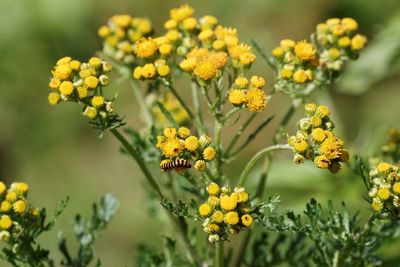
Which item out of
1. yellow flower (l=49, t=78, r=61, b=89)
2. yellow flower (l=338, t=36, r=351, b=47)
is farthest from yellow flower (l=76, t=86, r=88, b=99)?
yellow flower (l=338, t=36, r=351, b=47)

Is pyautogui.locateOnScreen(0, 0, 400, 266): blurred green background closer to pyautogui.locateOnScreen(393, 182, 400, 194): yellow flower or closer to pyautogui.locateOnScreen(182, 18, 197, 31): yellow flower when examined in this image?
pyautogui.locateOnScreen(182, 18, 197, 31): yellow flower

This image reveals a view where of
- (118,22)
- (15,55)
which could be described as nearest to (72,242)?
(15,55)

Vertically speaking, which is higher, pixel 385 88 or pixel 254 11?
pixel 254 11

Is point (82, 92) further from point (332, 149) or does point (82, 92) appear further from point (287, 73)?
point (332, 149)

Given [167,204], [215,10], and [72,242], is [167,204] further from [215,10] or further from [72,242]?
[215,10]

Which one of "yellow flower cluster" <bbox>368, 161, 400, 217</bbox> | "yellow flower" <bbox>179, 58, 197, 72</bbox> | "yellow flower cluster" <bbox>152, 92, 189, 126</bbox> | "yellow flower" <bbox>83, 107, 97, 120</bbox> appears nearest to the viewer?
"yellow flower cluster" <bbox>368, 161, 400, 217</bbox>

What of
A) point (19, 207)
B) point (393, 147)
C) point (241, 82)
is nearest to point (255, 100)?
point (241, 82)

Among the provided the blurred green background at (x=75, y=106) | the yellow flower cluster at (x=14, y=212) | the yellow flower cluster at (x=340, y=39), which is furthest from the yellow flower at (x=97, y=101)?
the blurred green background at (x=75, y=106)
